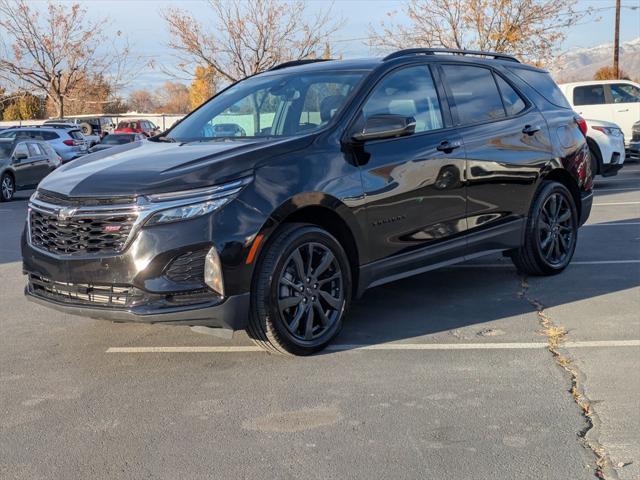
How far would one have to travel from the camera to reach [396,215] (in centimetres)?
547

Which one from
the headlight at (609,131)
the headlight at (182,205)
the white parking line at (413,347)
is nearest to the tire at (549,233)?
the white parking line at (413,347)

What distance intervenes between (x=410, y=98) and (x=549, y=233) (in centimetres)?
211

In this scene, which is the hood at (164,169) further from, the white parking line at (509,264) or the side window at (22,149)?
the side window at (22,149)

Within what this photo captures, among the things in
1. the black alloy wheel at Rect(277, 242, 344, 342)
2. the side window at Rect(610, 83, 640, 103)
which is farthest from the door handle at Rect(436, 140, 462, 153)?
the side window at Rect(610, 83, 640, 103)

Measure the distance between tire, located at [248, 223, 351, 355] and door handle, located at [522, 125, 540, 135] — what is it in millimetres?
2478

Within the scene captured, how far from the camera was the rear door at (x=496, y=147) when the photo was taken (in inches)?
243

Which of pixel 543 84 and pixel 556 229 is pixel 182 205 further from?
pixel 543 84

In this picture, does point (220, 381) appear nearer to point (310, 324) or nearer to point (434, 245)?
point (310, 324)

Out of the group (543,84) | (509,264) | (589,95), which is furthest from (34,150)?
(543,84)

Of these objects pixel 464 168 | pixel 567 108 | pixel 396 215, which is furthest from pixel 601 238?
pixel 396 215

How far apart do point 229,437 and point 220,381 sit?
2.70 ft

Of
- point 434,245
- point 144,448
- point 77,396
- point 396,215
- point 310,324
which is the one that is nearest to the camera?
point 144,448

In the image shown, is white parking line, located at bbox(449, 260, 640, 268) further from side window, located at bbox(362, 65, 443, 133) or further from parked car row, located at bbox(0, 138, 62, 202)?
parked car row, located at bbox(0, 138, 62, 202)

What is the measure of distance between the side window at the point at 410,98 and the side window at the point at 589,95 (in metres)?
15.4
